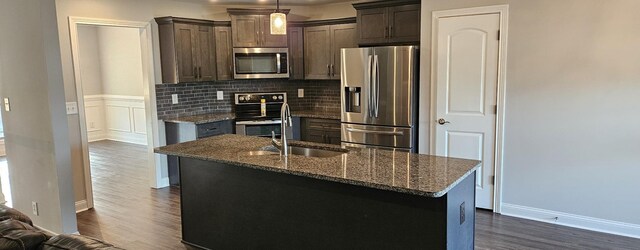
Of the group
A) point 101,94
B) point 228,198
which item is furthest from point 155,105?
point 101,94

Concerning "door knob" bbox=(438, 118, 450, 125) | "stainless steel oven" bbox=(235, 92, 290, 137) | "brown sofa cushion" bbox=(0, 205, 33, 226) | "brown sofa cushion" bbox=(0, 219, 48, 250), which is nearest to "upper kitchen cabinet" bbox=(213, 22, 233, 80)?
"stainless steel oven" bbox=(235, 92, 290, 137)

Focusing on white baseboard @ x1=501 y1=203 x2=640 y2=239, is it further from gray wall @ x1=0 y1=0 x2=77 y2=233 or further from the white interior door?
gray wall @ x1=0 y1=0 x2=77 y2=233

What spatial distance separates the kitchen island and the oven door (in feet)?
6.37

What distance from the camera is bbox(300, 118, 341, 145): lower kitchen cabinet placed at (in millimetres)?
5475

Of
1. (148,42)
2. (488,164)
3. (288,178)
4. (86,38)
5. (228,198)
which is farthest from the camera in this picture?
(86,38)

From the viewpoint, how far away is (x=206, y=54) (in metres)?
5.52

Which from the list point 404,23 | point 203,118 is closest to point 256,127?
point 203,118

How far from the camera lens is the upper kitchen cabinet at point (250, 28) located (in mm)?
5544

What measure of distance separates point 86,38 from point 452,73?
760 cm

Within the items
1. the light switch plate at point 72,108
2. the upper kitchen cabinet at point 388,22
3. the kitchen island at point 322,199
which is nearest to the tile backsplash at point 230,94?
the light switch plate at point 72,108

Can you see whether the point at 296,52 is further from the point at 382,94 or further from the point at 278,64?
the point at 382,94

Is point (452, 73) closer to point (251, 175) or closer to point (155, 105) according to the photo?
point (251, 175)

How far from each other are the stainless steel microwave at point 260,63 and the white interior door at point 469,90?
2.14 metres

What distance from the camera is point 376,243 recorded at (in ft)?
8.54
